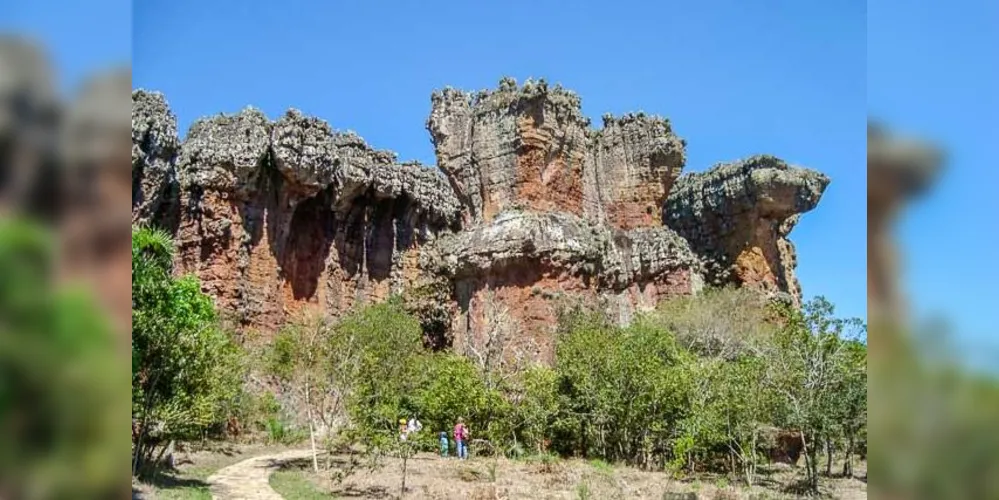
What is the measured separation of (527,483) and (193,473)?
5.35 meters

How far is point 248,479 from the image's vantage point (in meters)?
12.6

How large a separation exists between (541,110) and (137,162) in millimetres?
11802

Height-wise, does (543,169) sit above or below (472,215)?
above

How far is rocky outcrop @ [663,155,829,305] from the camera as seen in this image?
2861cm

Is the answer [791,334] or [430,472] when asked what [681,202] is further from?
[430,472]

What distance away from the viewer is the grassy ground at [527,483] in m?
11.1

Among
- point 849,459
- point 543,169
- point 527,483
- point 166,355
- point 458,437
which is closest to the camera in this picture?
point 166,355

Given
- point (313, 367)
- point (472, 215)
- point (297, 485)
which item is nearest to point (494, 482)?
point (297, 485)

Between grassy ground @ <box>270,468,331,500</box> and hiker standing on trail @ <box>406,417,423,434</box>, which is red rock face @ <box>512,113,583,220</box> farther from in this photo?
grassy ground @ <box>270,468,331,500</box>

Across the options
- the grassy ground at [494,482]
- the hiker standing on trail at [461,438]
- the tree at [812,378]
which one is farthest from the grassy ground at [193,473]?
the tree at [812,378]

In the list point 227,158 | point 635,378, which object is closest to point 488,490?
point 635,378

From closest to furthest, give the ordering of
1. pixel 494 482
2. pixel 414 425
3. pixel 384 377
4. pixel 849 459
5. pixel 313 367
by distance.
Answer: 1. pixel 494 482
2. pixel 849 459
3. pixel 414 425
4. pixel 384 377
5. pixel 313 367
